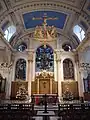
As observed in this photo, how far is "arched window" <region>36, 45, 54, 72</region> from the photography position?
17781 millimetres

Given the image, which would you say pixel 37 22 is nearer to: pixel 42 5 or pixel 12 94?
pixel 42 5

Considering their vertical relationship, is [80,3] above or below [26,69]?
above

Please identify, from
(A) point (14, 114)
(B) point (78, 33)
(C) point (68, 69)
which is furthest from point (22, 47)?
(A) point (14, 114)

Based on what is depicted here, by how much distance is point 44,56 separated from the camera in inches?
711

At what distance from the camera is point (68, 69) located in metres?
17.8

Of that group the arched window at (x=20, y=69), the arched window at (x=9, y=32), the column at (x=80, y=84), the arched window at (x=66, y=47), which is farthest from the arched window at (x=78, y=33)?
the arched window at (x=20, y=69)

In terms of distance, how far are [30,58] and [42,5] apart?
276 inches

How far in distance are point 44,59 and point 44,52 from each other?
3.35 ft

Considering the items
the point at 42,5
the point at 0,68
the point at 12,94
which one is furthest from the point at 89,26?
the point at 12,94

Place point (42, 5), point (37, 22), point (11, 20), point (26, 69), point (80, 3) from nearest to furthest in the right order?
1. point (80, 3)
2. point (42, 5)
3. point (11, 20)
4. point (37, 22)
5. point (26, 69)

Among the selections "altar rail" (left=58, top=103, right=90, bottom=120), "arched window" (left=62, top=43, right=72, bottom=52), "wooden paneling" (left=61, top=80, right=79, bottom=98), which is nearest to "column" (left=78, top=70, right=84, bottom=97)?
"wooden paneling" (left=61, top=80, right=79, bottom=98)

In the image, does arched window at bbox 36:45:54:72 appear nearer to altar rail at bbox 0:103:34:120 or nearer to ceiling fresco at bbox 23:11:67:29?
ceiling fresco at bbox 23:11:67:29

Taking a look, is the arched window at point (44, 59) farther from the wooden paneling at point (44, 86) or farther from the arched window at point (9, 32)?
the arched window at point (9, 32)

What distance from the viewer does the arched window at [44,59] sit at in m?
17.8
